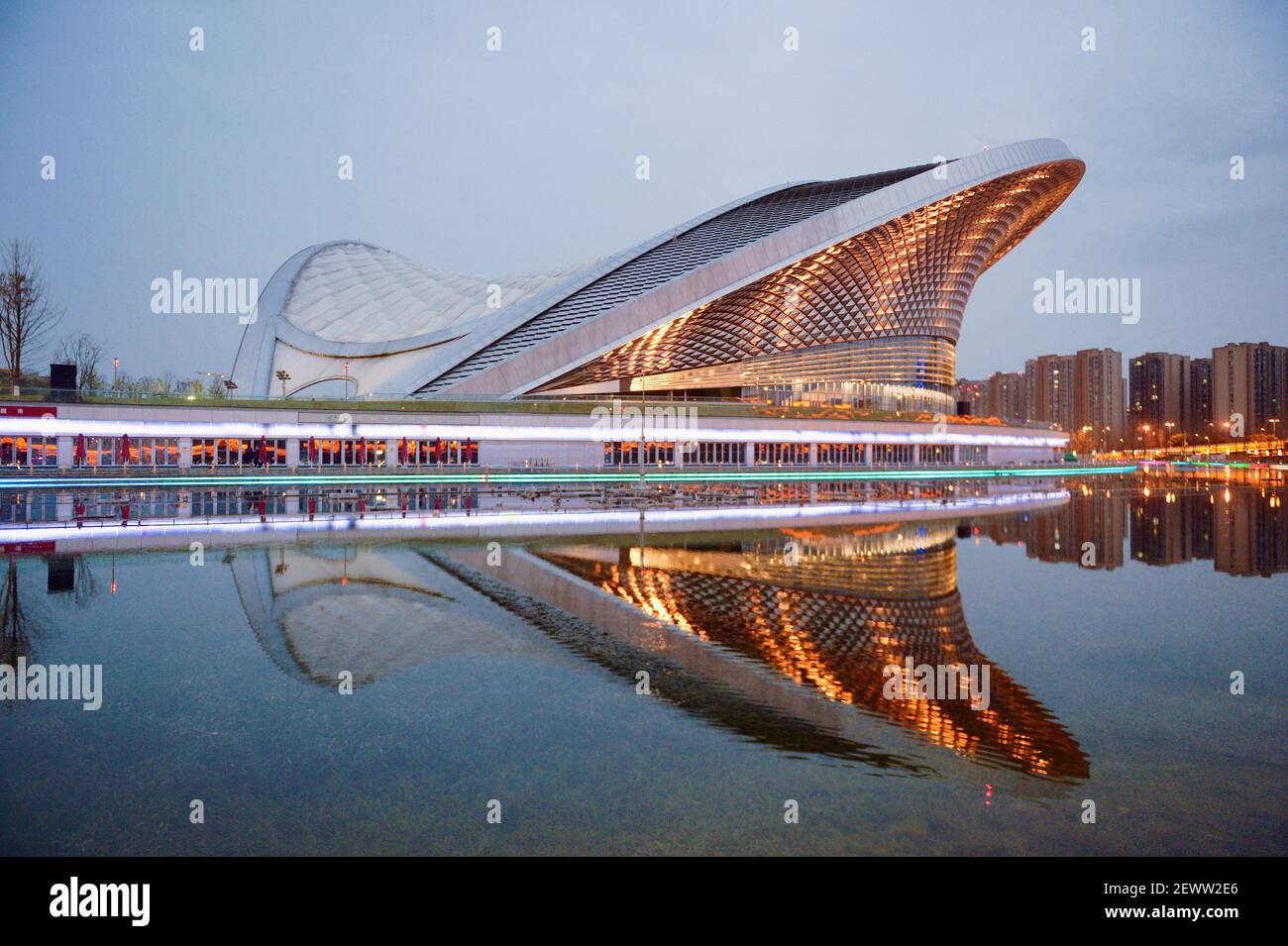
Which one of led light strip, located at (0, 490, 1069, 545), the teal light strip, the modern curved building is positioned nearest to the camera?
led light strip, located at (0, 490, 1069, 545)

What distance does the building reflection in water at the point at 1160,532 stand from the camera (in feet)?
47.1

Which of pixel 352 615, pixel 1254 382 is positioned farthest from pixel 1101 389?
pixel 352 615

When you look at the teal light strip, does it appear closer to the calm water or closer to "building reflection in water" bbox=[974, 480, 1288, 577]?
"building reflection in water" bbox=[974, 480, 1288, 577]

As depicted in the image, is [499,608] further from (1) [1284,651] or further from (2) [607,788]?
(1) [1284,651]

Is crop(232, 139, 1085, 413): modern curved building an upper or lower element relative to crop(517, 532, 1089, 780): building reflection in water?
upper

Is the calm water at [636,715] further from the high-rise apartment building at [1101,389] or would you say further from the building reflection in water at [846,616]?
the high-rise apartment building at [1101,389]

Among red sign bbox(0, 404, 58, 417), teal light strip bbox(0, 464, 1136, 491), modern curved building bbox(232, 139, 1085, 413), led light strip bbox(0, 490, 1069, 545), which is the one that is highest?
modern curved building bbox(232, 139, 1085, 413)

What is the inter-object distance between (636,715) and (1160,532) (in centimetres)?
1807

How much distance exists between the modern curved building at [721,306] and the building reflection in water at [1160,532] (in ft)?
71.0

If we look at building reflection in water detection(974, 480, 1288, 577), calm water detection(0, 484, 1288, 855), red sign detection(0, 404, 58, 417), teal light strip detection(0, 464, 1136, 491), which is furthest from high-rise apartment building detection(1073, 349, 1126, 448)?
calm water detection(0, 484, 1288, 855)

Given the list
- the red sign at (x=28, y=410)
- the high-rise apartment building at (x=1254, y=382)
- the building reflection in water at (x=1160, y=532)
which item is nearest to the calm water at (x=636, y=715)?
the building reflection in water at (x=1160, y=532)

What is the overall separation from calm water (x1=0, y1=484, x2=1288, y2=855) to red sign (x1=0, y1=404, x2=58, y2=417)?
90.9 ft

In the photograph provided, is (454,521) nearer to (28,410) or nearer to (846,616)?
(846,616)

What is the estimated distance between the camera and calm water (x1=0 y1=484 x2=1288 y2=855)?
4090 millimetres
